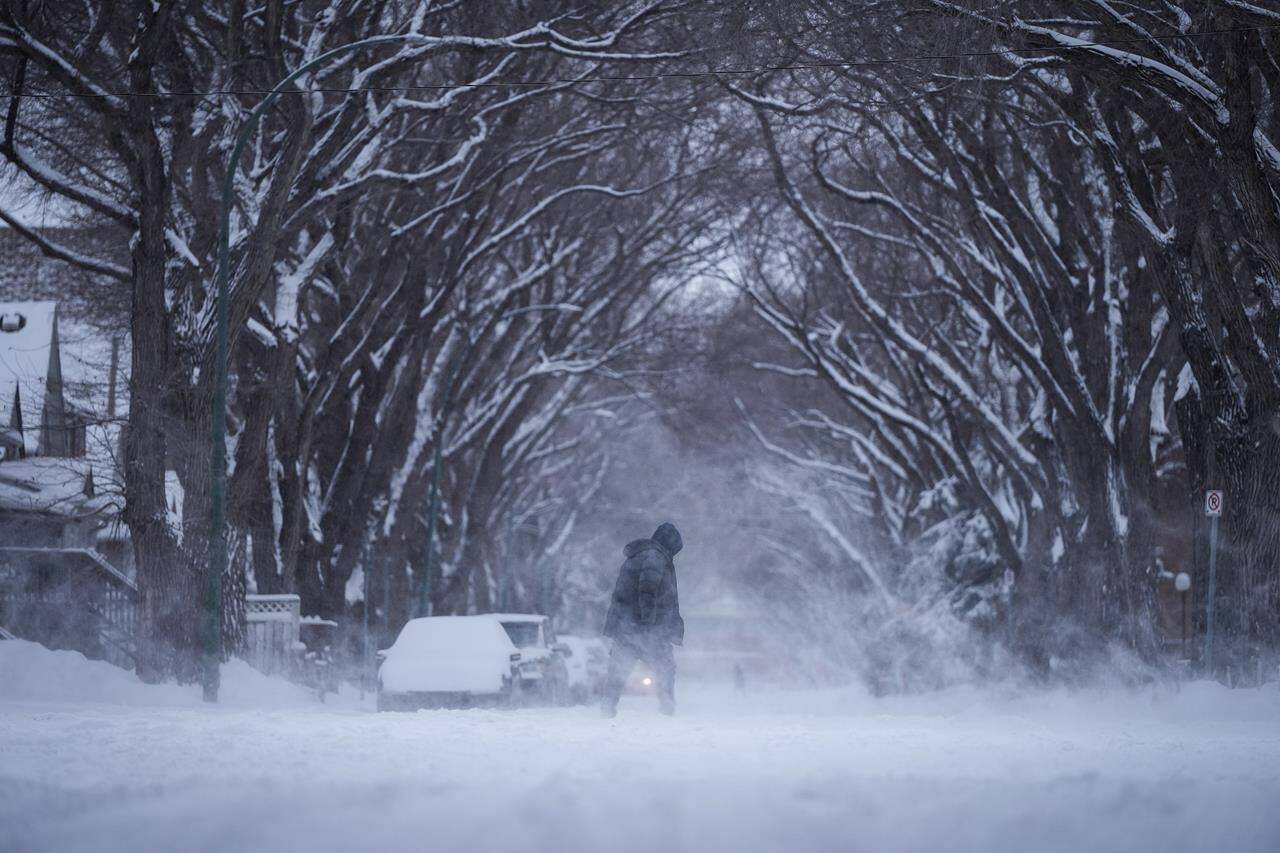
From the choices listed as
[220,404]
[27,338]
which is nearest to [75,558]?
[220,404]

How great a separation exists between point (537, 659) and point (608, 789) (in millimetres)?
14276

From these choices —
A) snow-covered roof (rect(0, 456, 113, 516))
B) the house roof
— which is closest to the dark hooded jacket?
the house roof

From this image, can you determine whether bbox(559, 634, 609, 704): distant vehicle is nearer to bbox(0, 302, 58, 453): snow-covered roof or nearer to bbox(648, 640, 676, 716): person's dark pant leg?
Answer: bbox(648, 640, 676, 716): person's dark pant leg

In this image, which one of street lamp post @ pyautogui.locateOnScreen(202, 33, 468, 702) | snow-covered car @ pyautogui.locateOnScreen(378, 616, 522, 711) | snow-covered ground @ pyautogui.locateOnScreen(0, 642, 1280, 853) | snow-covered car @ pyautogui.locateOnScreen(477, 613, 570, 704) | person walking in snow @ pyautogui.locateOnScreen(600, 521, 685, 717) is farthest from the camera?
snow-covered car @ pyautogui.locateOnScreen(477, 613, 570, 704)

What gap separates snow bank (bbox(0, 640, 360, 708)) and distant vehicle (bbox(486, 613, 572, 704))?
3.47 metres

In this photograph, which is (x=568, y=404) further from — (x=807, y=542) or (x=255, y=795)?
(x=255, y=795)

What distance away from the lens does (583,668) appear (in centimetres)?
2795

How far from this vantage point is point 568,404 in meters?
39.4

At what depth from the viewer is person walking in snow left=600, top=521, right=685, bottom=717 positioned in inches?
570

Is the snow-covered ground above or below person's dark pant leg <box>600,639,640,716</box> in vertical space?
below

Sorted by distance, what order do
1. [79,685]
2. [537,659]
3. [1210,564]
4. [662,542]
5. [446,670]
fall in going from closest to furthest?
[662,542], [79,685], [1210,564], [446,670], [537,659]

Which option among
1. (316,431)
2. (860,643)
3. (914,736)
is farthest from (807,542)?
(914,736)

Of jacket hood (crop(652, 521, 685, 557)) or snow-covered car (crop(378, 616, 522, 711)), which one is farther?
snow-covered car (crop(378, 616, 522, 711))

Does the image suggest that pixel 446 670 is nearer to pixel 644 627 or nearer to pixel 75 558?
pixel 644 627
